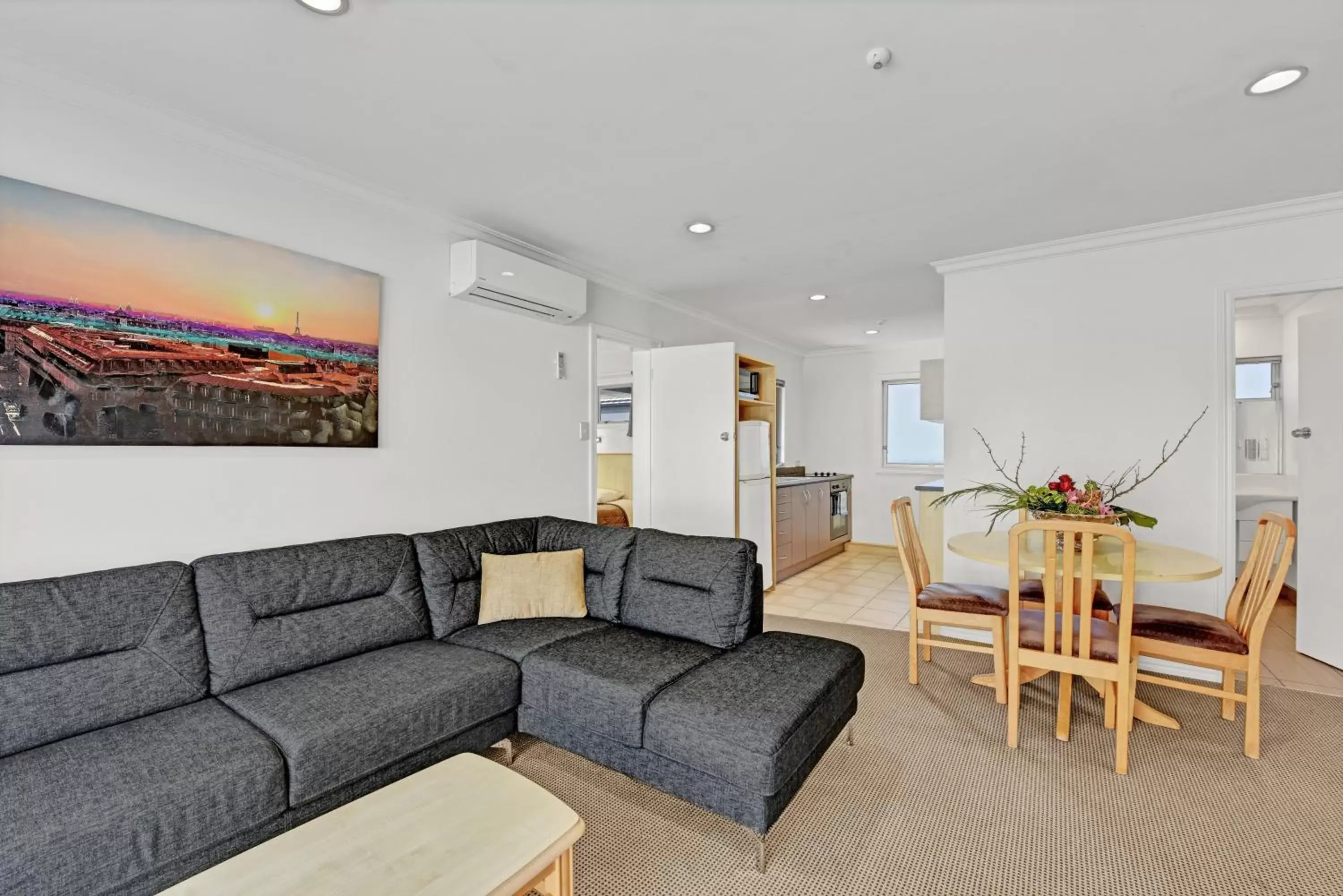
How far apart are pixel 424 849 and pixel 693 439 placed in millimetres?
3615

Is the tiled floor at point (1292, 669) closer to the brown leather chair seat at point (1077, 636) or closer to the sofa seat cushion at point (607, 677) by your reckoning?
the brown leather chair seat at point (1077, 636)

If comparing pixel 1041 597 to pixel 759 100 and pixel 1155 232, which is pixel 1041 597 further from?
pixel 759 100

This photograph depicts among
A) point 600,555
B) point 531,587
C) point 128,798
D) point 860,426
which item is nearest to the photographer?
point 128,798

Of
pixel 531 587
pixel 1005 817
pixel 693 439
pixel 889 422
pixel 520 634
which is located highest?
pixel 889 422

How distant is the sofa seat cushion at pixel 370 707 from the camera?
69.7 inches

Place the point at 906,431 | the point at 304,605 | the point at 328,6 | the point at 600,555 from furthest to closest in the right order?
the point at 906,431 < the point at 600,555 < the point at 304,605 < the point at 328,6

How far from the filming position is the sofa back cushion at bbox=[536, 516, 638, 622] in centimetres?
289

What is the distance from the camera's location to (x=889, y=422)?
711 cm

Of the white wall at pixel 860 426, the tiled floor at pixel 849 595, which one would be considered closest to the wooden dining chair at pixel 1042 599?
the tiled floor at pixel 849 595

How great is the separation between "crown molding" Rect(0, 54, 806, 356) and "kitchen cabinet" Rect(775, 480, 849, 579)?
2.94 meters

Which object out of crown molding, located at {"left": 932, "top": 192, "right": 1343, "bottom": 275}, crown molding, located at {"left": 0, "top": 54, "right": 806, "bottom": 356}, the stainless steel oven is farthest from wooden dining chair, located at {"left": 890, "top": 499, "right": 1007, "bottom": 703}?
the stainless steel oven

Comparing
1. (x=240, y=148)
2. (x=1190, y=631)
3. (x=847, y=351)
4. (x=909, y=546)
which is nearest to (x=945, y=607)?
(x=909, y=546)

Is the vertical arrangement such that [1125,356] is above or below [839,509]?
above

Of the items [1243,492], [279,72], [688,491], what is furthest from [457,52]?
[1243,492]
